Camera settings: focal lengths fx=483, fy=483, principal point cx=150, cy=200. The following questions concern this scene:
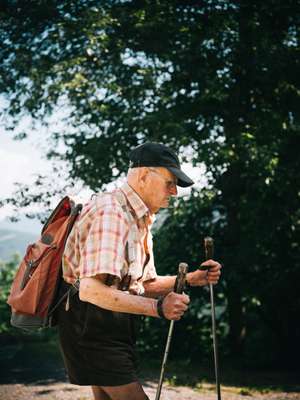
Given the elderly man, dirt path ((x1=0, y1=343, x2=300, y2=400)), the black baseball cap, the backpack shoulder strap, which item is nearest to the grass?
dirt path ((x1=0, y1=343, x2=300, y2=400))

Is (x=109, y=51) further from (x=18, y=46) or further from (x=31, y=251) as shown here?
(x=31, y=251)

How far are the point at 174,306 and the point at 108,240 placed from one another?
413 millimetres

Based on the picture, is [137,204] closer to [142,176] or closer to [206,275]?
[142,176]

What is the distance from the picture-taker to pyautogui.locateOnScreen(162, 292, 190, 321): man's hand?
2.10 m

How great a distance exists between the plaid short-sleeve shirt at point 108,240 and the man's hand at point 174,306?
0.21 m

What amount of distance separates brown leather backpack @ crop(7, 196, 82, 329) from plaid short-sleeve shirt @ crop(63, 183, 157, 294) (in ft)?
0.15

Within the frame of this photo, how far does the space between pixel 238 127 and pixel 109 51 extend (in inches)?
114

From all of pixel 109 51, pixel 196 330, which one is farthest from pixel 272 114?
pixel 196 330

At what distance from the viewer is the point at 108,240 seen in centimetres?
206

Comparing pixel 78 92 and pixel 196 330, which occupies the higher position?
pixel 78 92

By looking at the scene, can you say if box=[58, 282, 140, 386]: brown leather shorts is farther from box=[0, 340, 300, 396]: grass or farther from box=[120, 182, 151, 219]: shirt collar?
box=[0, 340, 300, 396]: grass

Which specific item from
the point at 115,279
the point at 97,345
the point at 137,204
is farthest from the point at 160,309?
the point at 137,204

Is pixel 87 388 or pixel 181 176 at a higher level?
pixel 181 176

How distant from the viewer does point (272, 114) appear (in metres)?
9.27
